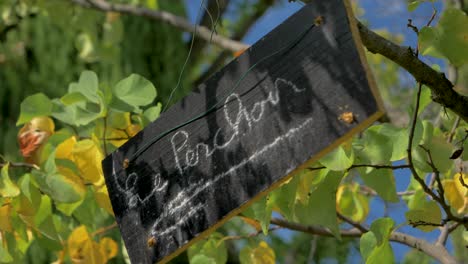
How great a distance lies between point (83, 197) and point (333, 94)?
481 millimetres

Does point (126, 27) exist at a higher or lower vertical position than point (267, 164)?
lower

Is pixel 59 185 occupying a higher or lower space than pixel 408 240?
higher

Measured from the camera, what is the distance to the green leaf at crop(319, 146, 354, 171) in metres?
0.81

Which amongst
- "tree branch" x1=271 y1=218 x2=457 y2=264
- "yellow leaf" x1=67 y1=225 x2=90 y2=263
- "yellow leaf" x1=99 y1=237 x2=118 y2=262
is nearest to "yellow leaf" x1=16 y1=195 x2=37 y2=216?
"yellow leaf" x1=67 y1=225 x2=90 y2=263

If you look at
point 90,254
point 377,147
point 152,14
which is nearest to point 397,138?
point 377,147

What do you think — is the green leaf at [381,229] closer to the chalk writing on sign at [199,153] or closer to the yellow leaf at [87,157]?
the chalk writing on sign at [199,153]

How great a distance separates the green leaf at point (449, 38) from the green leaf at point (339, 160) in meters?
0.13

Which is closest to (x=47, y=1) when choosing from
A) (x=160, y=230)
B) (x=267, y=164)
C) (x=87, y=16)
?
(x=87, y=16)

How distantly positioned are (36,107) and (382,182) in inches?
18.2

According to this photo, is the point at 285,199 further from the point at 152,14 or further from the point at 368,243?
the point at 152,14

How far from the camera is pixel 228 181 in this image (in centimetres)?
77

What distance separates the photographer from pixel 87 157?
1005mm

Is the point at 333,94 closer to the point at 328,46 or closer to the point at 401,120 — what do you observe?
the point at 328,46

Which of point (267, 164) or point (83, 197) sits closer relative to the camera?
point (267, 164)
